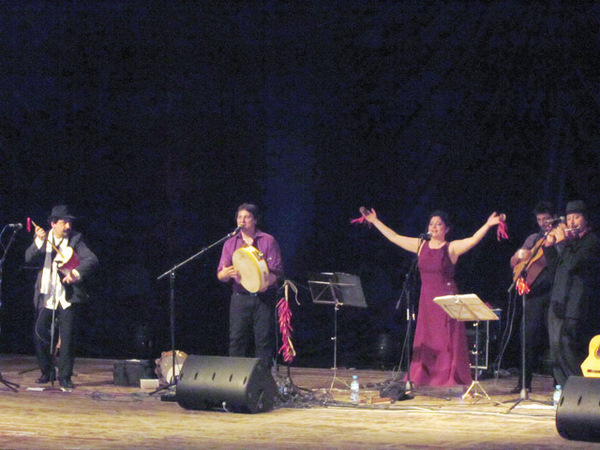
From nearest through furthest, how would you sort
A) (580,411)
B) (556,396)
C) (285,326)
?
1. (580,411)
2. (556,396)
3. (285,326)

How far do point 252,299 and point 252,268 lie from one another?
0.36 meters

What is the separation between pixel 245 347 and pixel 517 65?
427cm

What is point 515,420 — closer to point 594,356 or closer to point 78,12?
point 594,356

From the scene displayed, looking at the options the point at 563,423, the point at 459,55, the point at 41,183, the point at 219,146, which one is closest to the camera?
the point at 563,423

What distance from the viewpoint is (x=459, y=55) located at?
11.7 meters

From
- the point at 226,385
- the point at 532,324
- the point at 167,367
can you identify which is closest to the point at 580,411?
the point at 226,385

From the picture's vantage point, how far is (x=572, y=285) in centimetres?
925

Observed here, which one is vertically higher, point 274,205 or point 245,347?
point 274,205

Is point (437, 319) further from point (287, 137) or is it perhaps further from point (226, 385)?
point (287, 137)

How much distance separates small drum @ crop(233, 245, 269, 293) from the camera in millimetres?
9383

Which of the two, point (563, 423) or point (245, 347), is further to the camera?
point (245, 347)

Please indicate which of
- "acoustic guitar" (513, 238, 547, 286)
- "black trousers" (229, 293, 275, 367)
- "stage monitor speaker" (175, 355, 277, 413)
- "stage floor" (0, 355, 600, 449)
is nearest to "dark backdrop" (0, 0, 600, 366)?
"acoustic guitar" (513, 238, 547, 286)

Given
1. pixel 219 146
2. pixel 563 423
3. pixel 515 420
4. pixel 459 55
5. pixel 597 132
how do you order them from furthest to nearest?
1. pixel 219 146
2. pixel 459 55
3. pixel 597 132
4. pixel 515 420
5. pixel 563 423

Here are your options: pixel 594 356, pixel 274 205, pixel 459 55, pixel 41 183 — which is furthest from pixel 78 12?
pixel 594 356
